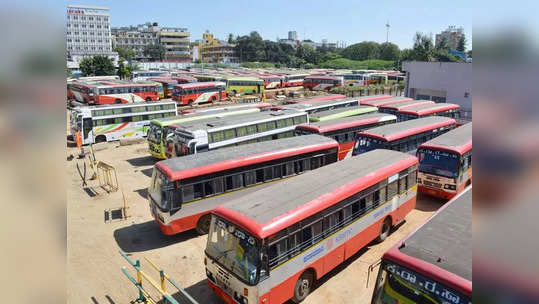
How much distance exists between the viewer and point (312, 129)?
1770cm

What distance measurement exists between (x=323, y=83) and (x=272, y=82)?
360 inches

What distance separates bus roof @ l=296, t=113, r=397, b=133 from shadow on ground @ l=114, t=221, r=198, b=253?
8316mm

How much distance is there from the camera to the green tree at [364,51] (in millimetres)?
118750

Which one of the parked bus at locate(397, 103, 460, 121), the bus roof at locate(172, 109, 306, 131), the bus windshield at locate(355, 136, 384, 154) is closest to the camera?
the bus windshield at locate(355, 136, 384, 154)

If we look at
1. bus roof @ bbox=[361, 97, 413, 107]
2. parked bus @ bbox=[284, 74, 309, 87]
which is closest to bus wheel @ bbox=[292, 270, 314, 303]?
bus roof @ bbox=[361, 97, 413, 107]

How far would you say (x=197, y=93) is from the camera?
1523 inches

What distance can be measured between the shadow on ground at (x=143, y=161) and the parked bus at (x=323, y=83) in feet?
117

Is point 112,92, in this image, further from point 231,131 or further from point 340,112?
point 340,112

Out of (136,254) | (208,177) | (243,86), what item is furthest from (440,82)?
(136,254)

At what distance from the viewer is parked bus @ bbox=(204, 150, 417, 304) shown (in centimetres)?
764

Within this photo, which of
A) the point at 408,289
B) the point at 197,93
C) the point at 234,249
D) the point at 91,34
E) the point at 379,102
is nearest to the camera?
the point at 408,289

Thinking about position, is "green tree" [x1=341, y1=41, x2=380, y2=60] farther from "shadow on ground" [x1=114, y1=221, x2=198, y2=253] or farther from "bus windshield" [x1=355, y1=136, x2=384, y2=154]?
"shadow on ground" [x1=114, y1=221, x2=198, y2=253]

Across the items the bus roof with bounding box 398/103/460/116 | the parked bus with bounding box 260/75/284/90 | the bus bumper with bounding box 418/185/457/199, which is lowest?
the bus bumper with bounding box 418/185/457/199
